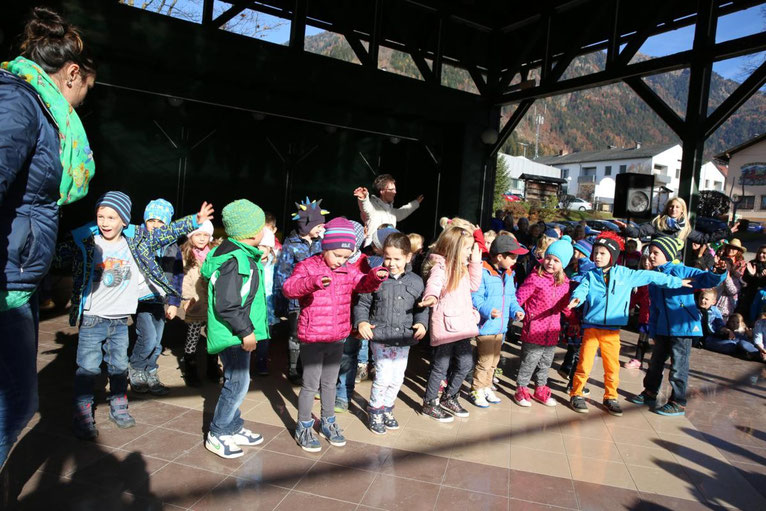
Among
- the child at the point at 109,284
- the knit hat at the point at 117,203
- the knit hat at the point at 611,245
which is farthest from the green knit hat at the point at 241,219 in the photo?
the knit hat at the point at 611,245

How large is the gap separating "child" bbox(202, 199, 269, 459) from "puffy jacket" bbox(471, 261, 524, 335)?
198 cm

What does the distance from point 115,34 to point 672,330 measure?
6.69m

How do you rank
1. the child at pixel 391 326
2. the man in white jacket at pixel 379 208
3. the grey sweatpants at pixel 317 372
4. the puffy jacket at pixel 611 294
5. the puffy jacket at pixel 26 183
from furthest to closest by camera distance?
1. the man in white jacket at pixel 379 208
2. the puffy jacket at pixel 611 294
3. the child at pixel 391 326
4. the grey sweatpants at pixel 317 372
5. the puffy jacket at pixel 26 183

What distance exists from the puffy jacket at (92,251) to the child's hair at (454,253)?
1884 millimetres

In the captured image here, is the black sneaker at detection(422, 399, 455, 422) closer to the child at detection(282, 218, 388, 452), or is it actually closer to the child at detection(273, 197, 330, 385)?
the child at detection(282, 218, 388, 452)

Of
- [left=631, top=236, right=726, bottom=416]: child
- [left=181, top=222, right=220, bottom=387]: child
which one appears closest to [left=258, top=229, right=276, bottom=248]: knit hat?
[left=181, top=222, right=220, bottom=387]: child

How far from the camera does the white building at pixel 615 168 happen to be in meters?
59.8

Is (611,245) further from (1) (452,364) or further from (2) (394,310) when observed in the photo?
(2) (394,310)

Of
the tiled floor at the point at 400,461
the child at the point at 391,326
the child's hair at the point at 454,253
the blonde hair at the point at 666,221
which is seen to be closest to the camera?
the tiled floor at the point at 400,461

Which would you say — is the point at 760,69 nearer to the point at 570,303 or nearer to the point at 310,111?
the point at 570,303

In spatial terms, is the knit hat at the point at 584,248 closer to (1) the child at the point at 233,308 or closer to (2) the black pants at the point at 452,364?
(2) the black pants at the point at 452,364

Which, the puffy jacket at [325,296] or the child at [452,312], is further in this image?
the child at [452,312]

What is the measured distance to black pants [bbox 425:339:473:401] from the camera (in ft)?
13.2

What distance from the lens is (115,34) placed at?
570 cm
